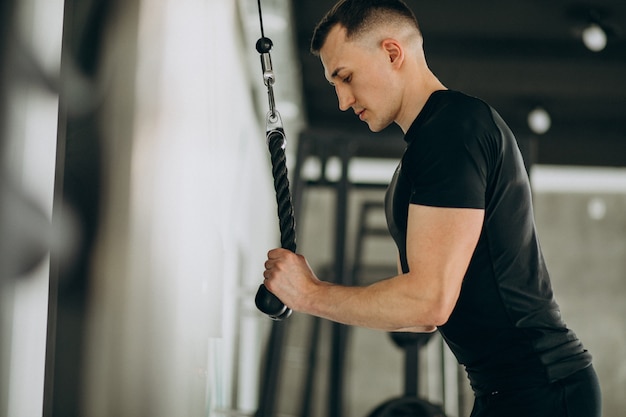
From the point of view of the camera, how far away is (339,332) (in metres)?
3.99

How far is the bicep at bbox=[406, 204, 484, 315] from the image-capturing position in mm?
1252

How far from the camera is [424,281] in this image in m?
1.26

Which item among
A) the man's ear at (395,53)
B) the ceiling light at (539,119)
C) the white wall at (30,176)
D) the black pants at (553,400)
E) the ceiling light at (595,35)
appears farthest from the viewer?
the ceiling light at (539,119)

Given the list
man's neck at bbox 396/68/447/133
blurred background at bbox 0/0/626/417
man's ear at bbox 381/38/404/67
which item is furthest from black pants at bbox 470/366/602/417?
blurred background at bbox 0/0/626/417

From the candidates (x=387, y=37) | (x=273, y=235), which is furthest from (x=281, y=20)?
(x=387, y=37)

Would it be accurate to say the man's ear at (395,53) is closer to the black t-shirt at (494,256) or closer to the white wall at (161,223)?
the black t-shirt at (494,256)

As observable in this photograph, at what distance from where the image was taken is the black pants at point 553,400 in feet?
4.40

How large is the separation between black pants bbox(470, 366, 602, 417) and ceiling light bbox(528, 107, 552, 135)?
584 cm

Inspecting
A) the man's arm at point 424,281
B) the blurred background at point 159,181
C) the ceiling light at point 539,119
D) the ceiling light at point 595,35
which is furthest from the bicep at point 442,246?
the ceiling light at point 539,119

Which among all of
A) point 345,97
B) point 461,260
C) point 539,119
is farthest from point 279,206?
point 539,119

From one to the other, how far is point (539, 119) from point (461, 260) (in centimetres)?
600

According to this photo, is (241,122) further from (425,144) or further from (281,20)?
(425,144)

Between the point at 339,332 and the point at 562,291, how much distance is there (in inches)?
216

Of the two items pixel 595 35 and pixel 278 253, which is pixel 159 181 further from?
pixel 595 35
